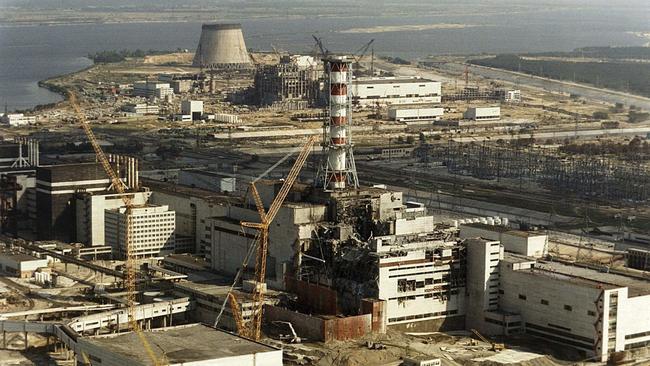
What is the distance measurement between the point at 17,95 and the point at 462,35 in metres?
76.3

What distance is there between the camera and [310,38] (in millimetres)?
130000

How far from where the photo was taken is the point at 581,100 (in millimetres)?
88312

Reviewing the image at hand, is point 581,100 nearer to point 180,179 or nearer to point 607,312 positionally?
point 180,179

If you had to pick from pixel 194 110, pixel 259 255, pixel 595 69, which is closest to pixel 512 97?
pixel 595 69

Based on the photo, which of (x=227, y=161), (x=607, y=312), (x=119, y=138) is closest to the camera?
(x=607, y=312)

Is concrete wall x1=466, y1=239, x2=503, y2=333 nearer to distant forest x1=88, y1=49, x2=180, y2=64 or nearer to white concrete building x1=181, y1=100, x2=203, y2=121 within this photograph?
white concrete building x1=181, y1=100, x2=203, y2=121

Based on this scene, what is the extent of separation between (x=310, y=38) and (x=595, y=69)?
115 feet

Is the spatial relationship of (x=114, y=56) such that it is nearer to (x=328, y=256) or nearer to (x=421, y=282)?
(x=328, y=256)

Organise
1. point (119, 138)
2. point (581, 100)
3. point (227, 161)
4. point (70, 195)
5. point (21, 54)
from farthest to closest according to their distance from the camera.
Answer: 1. point (21, 54)
2. point (581, 100)
3. point (119, 138)
4. point (227, 161)
5. point (70, 195)

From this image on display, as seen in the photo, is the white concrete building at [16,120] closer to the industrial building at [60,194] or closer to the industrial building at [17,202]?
the industrial building at [17,202]

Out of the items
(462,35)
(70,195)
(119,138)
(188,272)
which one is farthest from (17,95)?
(462,35)

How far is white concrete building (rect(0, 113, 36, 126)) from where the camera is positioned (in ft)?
239

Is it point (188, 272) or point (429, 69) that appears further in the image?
point (429, 69)

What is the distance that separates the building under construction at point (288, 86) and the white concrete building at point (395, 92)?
7.49ft
